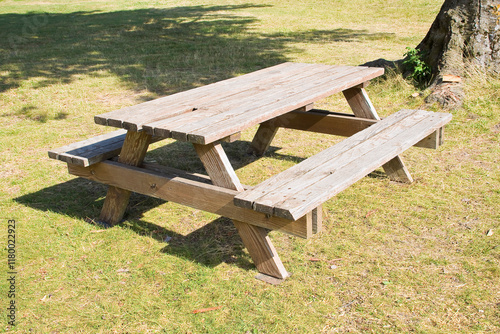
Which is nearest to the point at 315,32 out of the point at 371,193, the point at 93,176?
the point at 371,193

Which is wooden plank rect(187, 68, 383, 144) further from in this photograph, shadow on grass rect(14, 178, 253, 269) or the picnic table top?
shadow on grass rect(14, 178, 253, 269)

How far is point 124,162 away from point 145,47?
302 inches

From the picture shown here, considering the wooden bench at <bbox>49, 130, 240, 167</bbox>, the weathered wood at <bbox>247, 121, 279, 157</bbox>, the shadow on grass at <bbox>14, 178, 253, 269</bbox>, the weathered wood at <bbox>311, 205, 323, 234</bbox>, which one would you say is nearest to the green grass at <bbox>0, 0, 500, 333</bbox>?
the shadow on grass at <bbox>14, 178, 253, 269</bbox>

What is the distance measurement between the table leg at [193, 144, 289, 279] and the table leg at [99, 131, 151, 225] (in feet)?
1.88

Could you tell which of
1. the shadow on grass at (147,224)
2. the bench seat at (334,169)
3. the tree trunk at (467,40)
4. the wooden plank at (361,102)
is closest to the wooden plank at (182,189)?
the bench seat at (334,169)

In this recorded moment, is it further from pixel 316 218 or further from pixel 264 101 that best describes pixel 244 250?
pixel 264 101

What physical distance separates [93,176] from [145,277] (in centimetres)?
95

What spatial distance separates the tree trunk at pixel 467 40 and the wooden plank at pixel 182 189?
4072 millimetres

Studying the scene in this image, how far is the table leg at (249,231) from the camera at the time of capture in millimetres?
3141

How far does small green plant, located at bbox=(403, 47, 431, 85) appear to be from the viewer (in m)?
6.87

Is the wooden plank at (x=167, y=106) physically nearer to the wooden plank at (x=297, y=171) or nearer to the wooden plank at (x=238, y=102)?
the wooden plank at (x=238, y=102)

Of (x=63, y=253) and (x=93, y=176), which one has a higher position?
(x=93, y=176)

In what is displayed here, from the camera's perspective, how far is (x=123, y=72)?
348 inches

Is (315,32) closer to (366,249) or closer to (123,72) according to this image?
(123,72)
